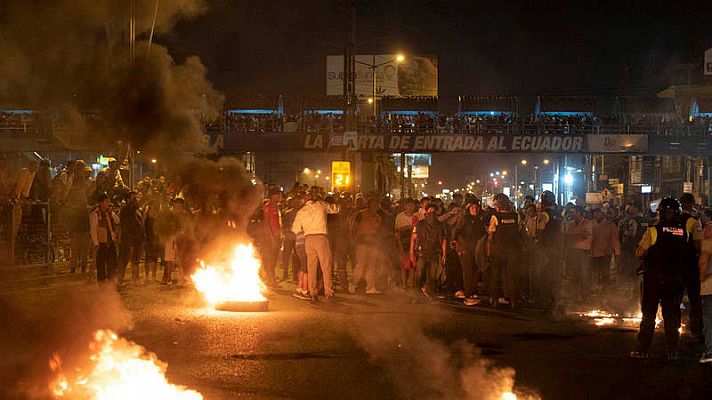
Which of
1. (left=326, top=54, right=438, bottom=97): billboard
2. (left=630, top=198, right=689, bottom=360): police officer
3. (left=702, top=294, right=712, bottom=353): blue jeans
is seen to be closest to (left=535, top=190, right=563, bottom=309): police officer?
Result: (left=702, top=294, right=712, bottom=353): blue jeans

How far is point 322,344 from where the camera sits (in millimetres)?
10133

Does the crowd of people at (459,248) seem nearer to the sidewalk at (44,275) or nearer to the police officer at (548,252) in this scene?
the police officer at (548,252)

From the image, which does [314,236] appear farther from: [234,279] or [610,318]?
[610,318]

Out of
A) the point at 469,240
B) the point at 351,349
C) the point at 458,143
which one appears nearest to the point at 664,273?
the point at 351,349

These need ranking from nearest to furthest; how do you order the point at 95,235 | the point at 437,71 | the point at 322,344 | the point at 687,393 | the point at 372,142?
the point at 687,393 → the point at 322,344 → the point at 95,235 → the point at 372,142 → the point at 437,71

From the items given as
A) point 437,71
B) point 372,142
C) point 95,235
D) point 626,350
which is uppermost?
point 437,71

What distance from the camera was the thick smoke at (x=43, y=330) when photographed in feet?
25.3

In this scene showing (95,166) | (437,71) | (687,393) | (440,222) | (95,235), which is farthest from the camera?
(437,71)

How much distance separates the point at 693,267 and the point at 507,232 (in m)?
4.27

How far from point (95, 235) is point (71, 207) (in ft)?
8.61

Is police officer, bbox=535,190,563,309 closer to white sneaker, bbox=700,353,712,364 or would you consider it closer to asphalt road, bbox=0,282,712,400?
asphalt road, bbox=0,282,712,400

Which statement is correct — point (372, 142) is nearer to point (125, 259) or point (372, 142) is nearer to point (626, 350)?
point (125, 259)

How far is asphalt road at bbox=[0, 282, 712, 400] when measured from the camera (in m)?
7.95

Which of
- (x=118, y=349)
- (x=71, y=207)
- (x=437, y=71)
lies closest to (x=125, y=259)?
(x=71, y=207)
